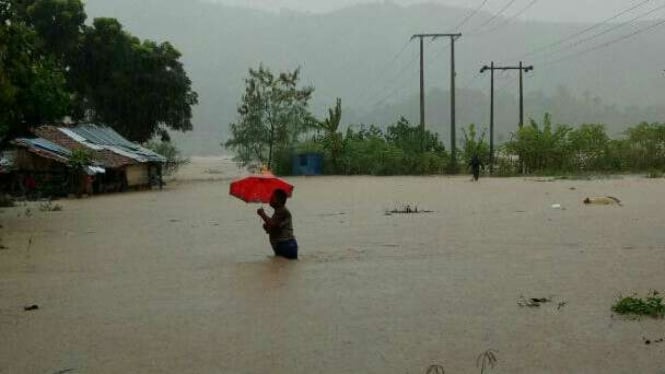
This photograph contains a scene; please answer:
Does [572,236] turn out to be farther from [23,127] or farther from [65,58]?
[65,58]

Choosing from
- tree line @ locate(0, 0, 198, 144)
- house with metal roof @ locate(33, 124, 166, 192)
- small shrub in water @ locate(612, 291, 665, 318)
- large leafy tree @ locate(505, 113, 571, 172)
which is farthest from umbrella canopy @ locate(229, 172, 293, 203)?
large leafy tree @ locate(505, 113, 571, 172)

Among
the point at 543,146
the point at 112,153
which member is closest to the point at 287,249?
the point at 112,153

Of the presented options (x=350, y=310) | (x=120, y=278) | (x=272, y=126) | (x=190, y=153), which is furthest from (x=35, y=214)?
(x=190, y=153)

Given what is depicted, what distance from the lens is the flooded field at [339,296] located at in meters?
5.97

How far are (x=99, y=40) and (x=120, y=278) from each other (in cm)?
3687

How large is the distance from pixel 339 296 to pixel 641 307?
3190 mm

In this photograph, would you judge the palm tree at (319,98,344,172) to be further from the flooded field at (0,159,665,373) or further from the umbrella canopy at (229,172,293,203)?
the umbrella canopy at (229,172,293,203)

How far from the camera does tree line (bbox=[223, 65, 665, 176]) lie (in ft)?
154

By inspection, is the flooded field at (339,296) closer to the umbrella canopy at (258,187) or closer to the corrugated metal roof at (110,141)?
the umbrella canopy at (258,187)

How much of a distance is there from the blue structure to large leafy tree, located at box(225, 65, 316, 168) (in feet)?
17.8

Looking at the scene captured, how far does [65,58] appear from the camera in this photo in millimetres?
43844

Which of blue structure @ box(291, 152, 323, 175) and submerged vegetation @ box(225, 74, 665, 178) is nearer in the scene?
submerged vegetation @ box(225, 74, 665, 178)

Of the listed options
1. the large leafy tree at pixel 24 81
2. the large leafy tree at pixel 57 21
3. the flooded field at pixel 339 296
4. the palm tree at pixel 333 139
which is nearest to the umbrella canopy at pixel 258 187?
the flooded field at pixel 339 296

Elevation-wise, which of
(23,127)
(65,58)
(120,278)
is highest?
(65,58)
